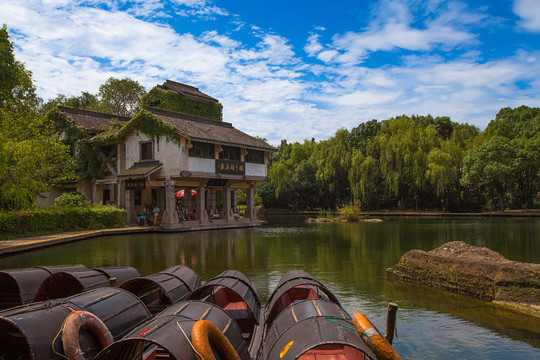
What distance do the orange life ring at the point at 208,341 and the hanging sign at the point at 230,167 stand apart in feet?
78.5

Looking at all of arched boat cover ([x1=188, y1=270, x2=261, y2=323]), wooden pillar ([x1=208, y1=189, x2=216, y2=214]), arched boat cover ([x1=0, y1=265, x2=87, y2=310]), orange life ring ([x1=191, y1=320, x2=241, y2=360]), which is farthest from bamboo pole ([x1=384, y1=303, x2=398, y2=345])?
wooden pillar ([x1=208, y1=189, x2=216, y2=214])

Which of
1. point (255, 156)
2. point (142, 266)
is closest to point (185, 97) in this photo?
point (255, 156)

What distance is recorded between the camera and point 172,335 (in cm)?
416

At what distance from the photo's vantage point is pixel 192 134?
1042 inches

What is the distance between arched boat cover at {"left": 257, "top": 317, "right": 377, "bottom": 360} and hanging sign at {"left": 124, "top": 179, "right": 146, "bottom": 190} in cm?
2283

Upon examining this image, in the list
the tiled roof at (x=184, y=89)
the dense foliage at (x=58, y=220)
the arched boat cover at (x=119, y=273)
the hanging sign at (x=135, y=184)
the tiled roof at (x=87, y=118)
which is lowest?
the arched boat cover at (x=119, y=273)

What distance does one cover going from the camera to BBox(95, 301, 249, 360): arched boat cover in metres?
3.94

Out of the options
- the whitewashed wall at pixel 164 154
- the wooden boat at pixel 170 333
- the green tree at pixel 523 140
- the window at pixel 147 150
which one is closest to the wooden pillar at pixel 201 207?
the whitewashed wall at pixel 164 154

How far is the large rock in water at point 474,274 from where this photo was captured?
8.02m

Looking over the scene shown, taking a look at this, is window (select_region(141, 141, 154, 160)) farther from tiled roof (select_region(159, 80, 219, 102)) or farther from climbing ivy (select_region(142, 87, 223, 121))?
tiled roof (select_region(159, 80, 219, 102))

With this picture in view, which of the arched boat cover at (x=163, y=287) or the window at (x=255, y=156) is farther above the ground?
the window at (x=255, y=156)

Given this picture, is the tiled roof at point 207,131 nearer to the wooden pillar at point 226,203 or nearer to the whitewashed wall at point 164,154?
the whitewashed wall at point 164,154

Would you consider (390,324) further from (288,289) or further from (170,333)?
(170,333)

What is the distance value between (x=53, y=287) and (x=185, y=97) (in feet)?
99.1
